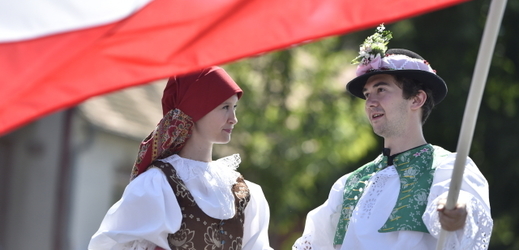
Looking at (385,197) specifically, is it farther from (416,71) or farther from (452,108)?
(452,108)

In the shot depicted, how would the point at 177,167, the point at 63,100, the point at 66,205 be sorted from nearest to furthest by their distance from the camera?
the point at 63,100 → the point at 177,167 → the point at 66,205

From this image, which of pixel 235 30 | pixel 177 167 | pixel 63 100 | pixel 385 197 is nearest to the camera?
pixel 63 100

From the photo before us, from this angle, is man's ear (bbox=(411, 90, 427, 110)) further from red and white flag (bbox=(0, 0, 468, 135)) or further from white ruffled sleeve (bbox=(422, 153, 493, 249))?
red and white flag (bbox=(0, 0, 468, 135))

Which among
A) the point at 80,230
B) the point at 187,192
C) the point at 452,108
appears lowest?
the point at 80,230

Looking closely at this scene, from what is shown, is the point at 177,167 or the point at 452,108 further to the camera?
the point at 452,108

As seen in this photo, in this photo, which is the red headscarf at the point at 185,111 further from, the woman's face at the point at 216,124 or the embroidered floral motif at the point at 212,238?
the embroidered floral motif at the point at 212,238

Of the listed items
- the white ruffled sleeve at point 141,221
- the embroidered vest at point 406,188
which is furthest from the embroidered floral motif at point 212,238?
the embroidered vest at point 406,188

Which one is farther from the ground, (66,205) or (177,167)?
(177,167)

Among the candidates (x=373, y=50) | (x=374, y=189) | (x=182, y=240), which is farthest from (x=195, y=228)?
(x=373, y=50)

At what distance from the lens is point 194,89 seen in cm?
412

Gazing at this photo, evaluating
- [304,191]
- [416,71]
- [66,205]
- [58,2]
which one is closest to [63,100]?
[58,2]

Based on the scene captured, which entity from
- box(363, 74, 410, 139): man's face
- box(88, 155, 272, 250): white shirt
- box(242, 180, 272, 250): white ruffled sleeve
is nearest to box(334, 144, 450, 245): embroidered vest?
box(363, 74, 410, 139): man's face

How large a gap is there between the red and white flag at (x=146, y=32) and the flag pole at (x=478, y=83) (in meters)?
0.17

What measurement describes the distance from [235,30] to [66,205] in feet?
29.9
